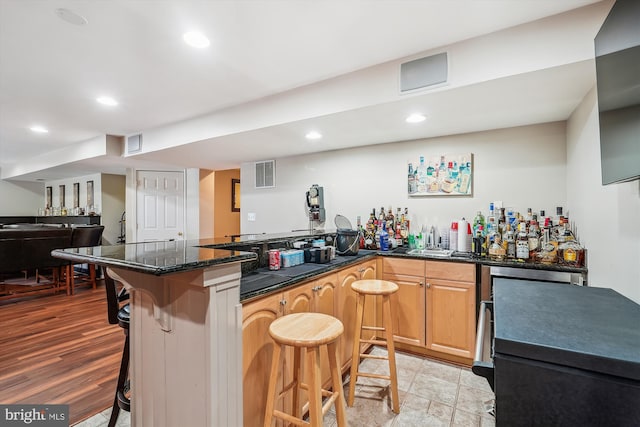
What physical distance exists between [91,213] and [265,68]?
6.18m

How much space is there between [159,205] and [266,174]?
8.22 feet

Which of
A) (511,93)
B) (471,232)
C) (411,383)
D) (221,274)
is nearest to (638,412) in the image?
(221,274)

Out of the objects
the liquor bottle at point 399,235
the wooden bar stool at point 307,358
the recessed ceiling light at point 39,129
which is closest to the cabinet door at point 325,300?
the wooden bar stool at point 307,358

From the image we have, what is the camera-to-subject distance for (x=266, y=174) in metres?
4.29

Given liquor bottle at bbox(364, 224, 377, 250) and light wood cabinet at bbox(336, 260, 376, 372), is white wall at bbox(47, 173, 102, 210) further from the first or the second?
light wood cabinet at bbox(336, 260, 376, 372)

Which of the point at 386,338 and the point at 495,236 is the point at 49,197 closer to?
the point at 386,338

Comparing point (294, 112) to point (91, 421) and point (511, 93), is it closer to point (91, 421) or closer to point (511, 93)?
point (511, 93)

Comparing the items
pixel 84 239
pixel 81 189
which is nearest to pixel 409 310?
pixel 84 239

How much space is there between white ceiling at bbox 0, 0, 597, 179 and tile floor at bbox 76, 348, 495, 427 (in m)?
2.09

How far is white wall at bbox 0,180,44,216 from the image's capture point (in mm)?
7273

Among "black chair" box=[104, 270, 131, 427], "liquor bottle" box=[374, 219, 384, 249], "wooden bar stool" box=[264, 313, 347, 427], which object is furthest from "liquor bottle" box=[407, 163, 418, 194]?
"black chair" box=[104, 270, 131, 427]

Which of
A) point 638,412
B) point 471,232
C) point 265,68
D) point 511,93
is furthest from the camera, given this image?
point 471,232

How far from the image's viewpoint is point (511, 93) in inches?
75.8

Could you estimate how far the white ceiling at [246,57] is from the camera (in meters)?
1.55
